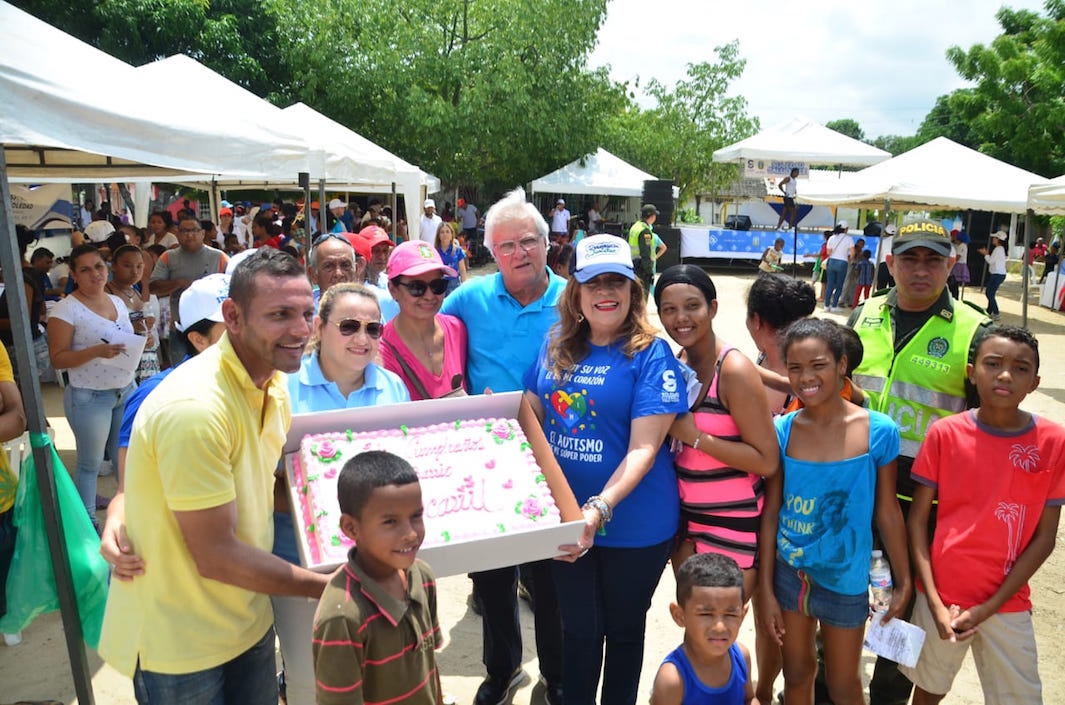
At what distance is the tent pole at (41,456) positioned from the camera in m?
2.98

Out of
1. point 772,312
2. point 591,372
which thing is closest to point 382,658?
point 591,372

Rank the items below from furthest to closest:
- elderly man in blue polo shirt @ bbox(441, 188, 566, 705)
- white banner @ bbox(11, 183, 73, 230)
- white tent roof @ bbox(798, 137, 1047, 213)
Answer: white banner @ bbox(11, 183, 73, 230) → white tent roof @ bbox(798, 137, 1047, 213) → elderly man in blue polo shirt @ bbox(441, 188, 566, 705)

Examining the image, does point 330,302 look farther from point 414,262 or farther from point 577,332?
point 577,332

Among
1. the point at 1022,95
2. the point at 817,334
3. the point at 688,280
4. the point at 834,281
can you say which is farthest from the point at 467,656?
the point at 1022,95

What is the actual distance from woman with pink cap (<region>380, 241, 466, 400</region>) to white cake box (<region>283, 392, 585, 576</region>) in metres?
0.55

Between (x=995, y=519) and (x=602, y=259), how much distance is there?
1.85 metres

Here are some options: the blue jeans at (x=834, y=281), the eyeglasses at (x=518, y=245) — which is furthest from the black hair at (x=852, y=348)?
the blue jeans at (x=834, y=281)

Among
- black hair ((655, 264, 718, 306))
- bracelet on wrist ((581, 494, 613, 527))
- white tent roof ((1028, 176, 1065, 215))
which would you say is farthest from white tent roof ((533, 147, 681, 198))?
bracelet on wrist ((581, 494, 613, 527))

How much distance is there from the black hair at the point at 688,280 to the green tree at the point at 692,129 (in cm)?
3308

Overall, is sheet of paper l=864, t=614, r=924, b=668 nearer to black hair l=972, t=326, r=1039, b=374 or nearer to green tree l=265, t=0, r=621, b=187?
black hair l=972, t=326, r=1039, b=374

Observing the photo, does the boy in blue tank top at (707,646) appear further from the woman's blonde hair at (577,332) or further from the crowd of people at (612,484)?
the woman's blonde hair at (577,332)

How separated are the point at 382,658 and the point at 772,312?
230cm

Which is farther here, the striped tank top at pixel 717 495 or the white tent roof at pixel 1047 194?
the white tent roof at pixel 1047 194

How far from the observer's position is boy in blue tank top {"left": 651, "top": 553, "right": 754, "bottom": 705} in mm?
2434
